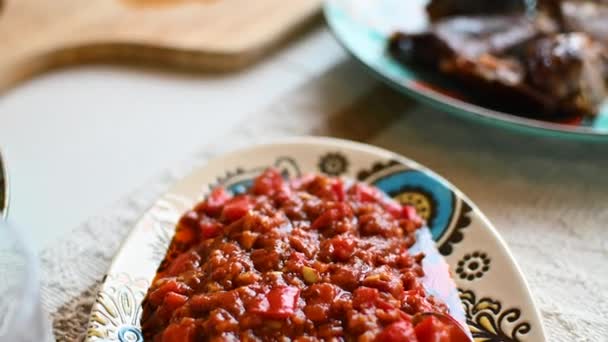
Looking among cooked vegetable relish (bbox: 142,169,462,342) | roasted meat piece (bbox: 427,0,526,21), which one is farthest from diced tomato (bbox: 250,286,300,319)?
Answer: roasted meat piece (bbox: 427,0,526,21)

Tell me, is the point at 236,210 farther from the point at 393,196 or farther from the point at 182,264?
the point at 393,196

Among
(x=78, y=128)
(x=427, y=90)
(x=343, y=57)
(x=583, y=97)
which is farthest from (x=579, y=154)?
(x=78, y=128)

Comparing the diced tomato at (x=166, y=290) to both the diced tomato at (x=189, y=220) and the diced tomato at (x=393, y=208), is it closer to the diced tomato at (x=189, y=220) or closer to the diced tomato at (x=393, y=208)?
the diced tomato at (x=189, y=220)

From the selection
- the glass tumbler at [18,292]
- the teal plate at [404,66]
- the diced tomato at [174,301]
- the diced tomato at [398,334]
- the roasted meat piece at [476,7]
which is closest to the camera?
the glass tumbler at [18,292]

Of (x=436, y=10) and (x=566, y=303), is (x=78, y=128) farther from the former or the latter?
(x=566, y=303)

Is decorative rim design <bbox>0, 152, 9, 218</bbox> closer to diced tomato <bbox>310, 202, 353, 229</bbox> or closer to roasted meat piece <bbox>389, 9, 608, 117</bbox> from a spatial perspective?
diced tomato <bbox>310, 202, 353, 229</bbox>

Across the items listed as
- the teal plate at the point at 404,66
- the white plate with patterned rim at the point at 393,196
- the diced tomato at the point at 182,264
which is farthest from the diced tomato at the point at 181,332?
the teal plate at the point at 404,66

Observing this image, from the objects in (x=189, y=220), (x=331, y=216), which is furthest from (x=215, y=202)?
(x=331, y=216)
